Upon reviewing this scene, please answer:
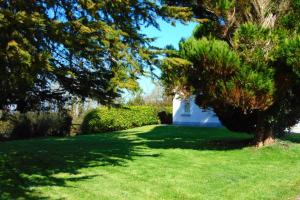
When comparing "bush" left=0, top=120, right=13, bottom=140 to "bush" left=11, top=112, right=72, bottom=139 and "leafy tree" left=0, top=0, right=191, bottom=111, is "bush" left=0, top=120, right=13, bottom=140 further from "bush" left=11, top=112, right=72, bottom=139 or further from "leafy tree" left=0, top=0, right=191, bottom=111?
"leafy tree" left=0, top=0, right=191, bottom=111

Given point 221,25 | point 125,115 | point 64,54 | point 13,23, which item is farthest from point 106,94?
point 125,115

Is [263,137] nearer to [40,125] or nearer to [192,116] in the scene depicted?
[40,125]

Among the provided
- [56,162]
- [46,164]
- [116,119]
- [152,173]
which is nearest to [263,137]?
[152,173]

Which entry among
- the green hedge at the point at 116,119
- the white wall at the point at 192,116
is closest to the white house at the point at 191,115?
the white wall at the point at 192,116

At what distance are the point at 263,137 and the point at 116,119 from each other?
48.4 feet

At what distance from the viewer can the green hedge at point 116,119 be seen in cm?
2898

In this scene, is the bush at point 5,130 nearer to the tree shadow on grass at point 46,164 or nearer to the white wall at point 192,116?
the tree shadow on grass at point 46,164

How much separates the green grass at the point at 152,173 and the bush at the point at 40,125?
9.00m

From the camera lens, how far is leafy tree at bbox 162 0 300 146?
44.5ft

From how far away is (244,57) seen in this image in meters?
13.9

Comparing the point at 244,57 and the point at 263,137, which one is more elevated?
the point at 244,57

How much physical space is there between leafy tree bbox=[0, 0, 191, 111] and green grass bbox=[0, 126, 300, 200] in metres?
1.88

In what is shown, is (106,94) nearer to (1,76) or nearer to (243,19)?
(1,76)

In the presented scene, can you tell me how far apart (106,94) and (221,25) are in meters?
5.37
